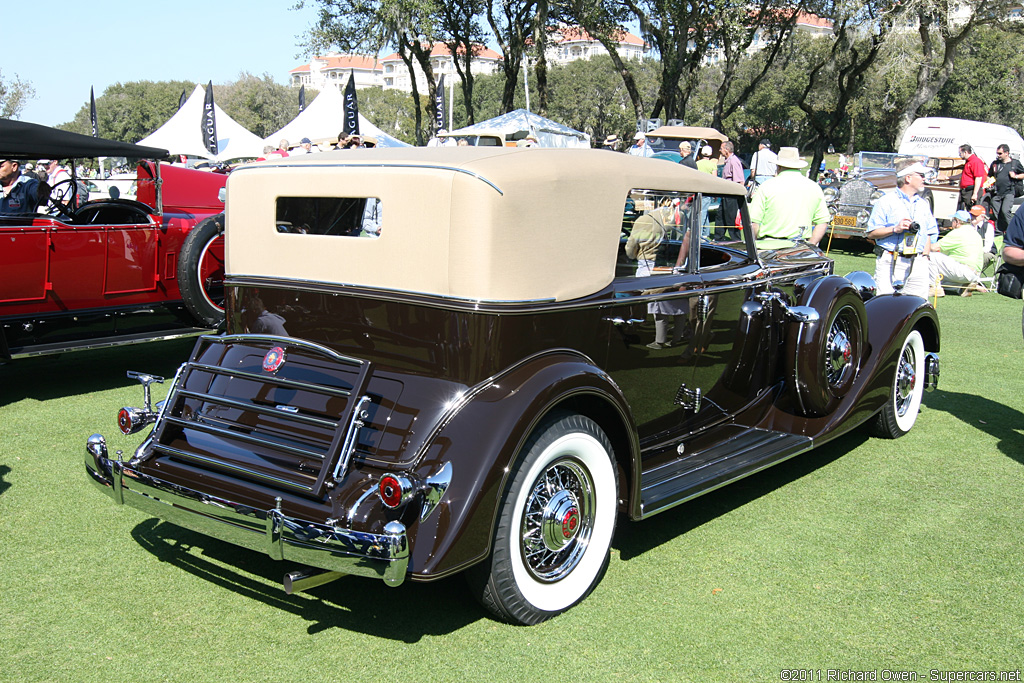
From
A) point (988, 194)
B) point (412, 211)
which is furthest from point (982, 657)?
point (988, 194)

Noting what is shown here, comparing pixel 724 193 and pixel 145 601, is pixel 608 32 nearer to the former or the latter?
pixel 724 193

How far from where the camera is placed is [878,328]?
17.0ft

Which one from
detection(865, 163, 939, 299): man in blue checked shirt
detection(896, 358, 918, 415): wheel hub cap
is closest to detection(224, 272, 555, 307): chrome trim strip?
detection(896, 358, 918, 415): wheel hub cap

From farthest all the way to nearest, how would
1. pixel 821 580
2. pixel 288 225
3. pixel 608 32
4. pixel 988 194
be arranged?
pixel 608 32 < pixel 988 194 < pixel 288 225 < pixel 821 580

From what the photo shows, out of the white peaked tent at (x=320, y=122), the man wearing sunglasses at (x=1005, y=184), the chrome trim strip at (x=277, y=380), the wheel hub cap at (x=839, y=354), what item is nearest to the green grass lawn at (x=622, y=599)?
the wheel hub cap at (x=839, y=354)

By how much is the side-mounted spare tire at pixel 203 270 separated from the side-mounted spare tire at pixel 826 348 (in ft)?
15.2

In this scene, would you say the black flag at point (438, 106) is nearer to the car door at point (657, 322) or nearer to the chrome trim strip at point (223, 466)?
the car door at point (657, 322)

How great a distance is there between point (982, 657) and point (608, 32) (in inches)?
1089

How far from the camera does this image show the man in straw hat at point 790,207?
285 inches

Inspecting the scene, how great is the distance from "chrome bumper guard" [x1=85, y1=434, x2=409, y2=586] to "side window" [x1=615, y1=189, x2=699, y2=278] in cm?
177

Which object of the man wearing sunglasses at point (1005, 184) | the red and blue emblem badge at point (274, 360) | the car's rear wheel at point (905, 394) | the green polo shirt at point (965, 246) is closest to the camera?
the red and blue emblem badge at point (274, 360)

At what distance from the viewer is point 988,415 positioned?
239 inches

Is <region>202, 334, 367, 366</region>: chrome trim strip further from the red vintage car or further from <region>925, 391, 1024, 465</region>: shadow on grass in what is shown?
<region>925, 391, 1024, 465</region>: shadow on grass

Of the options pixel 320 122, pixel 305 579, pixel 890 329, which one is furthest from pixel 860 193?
pixel 320 122
